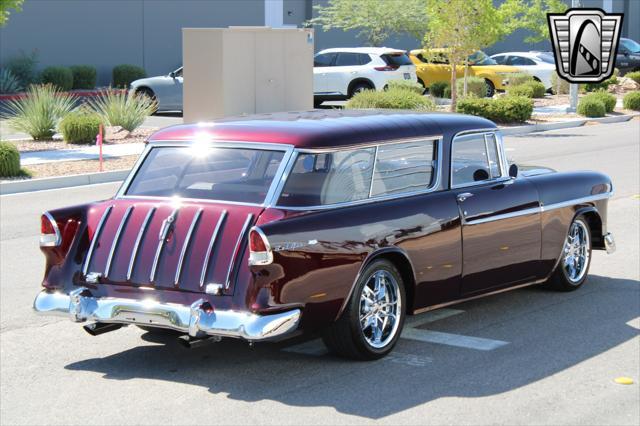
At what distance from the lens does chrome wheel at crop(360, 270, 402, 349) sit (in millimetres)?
7305

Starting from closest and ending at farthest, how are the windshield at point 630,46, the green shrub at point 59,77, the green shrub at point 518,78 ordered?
1. the green shrub at point 59,77
2. the green shrub at point 518,78
3. the windshield at point 630,46

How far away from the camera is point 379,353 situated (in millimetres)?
7375

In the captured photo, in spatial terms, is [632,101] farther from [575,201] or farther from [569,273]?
[575,201]

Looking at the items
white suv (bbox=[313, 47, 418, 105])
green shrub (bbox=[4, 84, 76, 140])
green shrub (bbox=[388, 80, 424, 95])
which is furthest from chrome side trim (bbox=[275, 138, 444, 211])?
white suv (bbox=[313, 47, 418, 105])

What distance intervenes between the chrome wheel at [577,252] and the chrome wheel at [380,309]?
243 cm

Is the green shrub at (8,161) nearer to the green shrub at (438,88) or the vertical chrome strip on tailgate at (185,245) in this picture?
the vertical chrome strip on tailgate at (185,245)

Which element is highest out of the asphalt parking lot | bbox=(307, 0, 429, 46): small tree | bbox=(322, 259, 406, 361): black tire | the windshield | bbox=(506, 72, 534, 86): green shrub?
bbox=(307, 0, 429, 46): small tree

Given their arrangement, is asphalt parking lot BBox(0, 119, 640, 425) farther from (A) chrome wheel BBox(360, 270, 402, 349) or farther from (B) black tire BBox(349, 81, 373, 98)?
(B) black tire BBox(349, 81, 373, 98)

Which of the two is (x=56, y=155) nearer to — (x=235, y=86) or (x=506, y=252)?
(x=235, y=86)

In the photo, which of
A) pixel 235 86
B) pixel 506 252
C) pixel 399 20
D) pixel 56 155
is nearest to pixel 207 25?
pixel 399 20

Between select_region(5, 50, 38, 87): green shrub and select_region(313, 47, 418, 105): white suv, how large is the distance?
384 inches

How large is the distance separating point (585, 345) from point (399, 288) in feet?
4.71

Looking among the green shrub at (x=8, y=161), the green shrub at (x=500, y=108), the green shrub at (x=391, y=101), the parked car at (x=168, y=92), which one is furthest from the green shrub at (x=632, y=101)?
the green shrub at (x=8, y=161)

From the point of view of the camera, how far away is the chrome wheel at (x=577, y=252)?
372 inches
